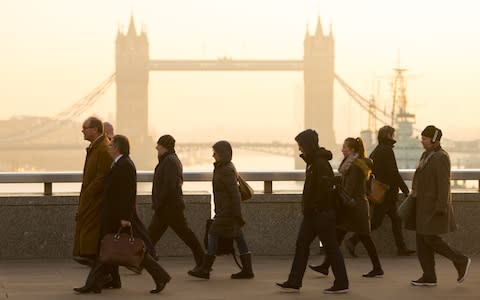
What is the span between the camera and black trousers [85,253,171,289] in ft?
22.6

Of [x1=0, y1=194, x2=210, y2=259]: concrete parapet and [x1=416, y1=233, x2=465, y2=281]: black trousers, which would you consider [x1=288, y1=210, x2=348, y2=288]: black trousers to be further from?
[x1=0, y1=194, x2=210, y2=259]: concrete parapet

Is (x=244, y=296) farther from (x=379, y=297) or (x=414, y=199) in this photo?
(x=414, y=199)

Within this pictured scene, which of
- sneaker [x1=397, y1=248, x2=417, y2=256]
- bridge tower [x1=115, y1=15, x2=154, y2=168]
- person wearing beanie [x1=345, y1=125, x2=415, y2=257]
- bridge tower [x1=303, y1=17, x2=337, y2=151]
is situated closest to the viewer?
person wearing beanie [x1=345, y1=125, x2=415, y2=257]

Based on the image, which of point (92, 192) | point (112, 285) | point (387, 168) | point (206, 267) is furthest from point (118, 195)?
point (387, 168)

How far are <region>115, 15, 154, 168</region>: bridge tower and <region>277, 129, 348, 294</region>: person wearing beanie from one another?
11988cm

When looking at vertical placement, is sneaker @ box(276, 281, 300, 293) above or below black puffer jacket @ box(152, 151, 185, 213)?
below

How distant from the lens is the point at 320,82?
134 m

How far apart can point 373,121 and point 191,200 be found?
127088mm

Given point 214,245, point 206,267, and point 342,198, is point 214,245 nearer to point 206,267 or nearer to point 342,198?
point 206,267

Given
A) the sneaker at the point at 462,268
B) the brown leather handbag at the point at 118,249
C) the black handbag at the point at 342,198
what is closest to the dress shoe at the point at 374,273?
the sneaker at the point at 462,268

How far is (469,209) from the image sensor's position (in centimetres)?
965

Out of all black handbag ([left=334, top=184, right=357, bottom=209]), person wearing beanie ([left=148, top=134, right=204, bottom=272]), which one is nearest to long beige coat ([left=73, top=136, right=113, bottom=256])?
person wearing beanie ([left=148, top=134, right=204, bottom=272])

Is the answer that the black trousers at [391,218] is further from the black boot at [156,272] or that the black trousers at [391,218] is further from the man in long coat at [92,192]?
the man in long coat at [92,192]

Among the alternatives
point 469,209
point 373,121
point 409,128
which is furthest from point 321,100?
point 469,209
